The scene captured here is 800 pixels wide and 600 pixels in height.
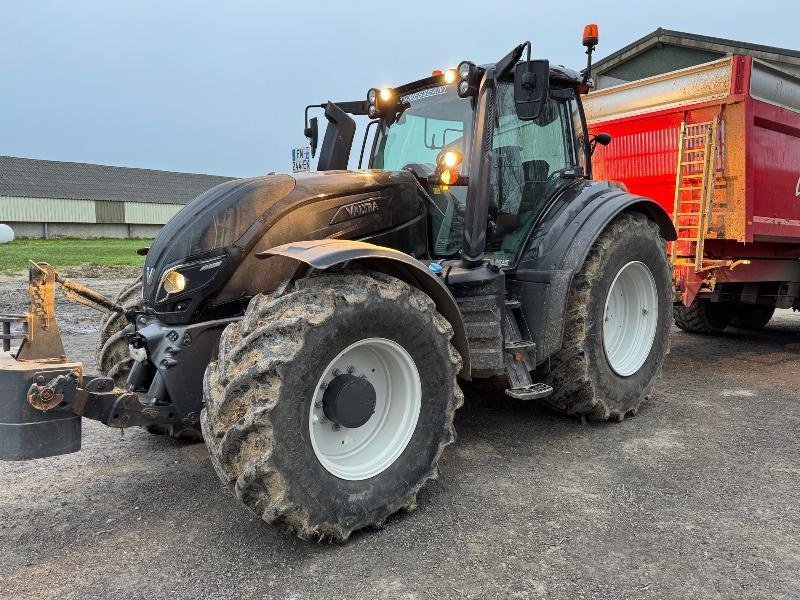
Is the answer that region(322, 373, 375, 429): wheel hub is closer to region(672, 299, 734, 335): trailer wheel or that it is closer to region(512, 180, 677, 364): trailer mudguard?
region(512, 180, 677, 364): trailer mudguard

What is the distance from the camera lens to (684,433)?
4.28 m

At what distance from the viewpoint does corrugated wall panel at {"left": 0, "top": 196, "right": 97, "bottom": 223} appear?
137ft

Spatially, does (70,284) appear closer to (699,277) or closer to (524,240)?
(524,240)

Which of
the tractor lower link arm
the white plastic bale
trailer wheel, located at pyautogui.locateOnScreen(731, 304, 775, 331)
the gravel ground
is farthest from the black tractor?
the white plastic bale

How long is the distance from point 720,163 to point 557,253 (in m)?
2.67

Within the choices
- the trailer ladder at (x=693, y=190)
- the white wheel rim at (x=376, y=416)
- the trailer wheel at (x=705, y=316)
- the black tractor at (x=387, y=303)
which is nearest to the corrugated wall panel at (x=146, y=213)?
the trailer wheel at (x=705, y=316)

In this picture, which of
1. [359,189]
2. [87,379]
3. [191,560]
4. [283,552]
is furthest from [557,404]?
[87,379]

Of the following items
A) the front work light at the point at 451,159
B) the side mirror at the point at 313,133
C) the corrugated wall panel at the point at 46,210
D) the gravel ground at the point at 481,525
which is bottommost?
the gravel ground at the point at 481,525

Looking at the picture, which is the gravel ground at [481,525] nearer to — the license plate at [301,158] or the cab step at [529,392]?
the cab step at [529,392]

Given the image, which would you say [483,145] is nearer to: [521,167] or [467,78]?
[467,78]

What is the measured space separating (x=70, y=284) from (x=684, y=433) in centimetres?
388

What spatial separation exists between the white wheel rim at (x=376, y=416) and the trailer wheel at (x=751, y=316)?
263 inches

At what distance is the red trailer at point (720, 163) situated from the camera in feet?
18.5

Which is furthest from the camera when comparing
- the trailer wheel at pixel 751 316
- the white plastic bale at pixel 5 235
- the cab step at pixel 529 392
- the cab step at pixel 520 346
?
the white plastic bale at pixel 5 235
